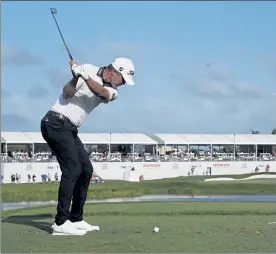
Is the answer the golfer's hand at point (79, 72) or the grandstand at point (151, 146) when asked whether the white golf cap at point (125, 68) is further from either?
the grandstand at point (151, 146)

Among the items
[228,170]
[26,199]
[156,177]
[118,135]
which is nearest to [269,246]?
[26,199]

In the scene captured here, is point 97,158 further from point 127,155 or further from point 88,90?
point 88,90

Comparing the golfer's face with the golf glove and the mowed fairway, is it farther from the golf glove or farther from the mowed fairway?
the mowed fairway

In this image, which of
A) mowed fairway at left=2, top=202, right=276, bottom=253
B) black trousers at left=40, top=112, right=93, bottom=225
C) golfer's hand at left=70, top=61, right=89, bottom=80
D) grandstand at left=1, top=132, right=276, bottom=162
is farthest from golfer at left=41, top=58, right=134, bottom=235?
grandstand at left=1, top=132, right=276, bottom=162

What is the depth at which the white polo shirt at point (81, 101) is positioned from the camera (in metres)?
9.45

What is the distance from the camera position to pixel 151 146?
10700 centimetres

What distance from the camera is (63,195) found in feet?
31.8

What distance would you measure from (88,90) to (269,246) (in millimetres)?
3429

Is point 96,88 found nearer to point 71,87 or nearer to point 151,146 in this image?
point 71,87

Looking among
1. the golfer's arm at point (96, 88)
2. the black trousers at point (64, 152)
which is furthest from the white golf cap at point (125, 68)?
the black trousers at point (64, 152)

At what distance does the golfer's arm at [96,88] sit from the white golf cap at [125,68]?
0.45m

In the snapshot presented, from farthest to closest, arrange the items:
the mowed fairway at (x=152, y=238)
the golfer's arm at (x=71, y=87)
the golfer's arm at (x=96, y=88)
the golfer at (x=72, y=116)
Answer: the golfer at (x=72, y=116)
the golfer's arm at (x=71, y=87)
the golfer's arm at (x=96, y=88)
the mowed fairway at (x=152, y=238)

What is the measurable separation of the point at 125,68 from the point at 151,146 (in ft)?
320

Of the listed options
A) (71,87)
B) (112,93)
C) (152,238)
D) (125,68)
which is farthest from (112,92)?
(152,238)
